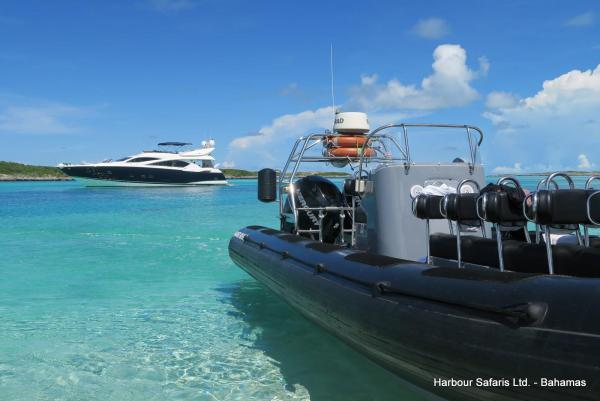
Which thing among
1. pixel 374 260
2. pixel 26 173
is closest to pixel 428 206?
pixel 374 260

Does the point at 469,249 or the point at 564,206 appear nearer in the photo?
the point at 564,206

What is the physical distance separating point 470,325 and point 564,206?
854mm

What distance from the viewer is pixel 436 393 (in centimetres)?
292

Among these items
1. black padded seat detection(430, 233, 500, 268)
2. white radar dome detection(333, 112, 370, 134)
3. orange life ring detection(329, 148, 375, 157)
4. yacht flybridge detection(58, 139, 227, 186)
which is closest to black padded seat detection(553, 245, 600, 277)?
black padded seat detection(430, 233, 500, 268)

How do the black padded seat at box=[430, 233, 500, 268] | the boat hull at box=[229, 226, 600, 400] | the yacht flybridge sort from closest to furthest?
1. the boat hull at box=[229, 226, 600, 400]
2. the black padded seat at box=[430, 233, 500, 268]
3. the yacht flybridge

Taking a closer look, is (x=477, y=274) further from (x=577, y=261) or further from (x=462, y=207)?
(x=462, y=207)

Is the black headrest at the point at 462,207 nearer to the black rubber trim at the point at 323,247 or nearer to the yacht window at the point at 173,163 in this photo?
the black rubber trim at the point at 323,247

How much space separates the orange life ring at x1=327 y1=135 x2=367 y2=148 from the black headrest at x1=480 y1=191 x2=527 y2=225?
3679 millimetres

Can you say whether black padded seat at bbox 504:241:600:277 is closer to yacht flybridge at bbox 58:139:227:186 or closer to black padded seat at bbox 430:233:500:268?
black padded seat at bbox 430:233:500:268

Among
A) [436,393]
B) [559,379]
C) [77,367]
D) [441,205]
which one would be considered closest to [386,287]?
[436,393]

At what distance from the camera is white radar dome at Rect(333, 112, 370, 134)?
23.2 ft

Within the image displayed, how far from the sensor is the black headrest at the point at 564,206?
2.91 m

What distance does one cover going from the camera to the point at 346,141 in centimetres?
712

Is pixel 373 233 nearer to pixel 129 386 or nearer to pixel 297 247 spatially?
pixel 297 247
